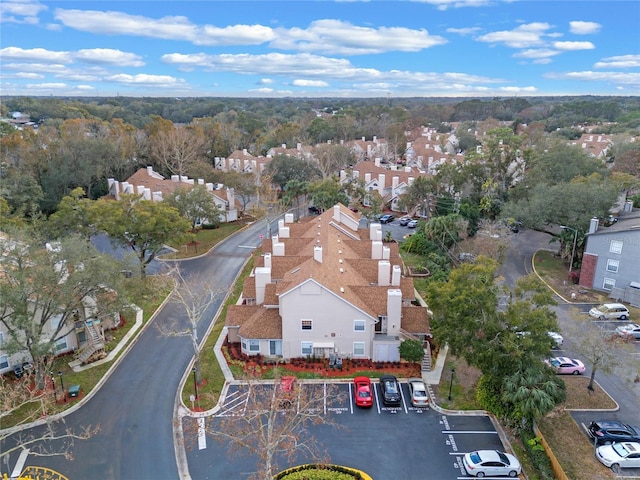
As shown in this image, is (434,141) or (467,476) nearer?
(467,476)

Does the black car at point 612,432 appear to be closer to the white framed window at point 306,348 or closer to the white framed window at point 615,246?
the white framed window at point 306,348

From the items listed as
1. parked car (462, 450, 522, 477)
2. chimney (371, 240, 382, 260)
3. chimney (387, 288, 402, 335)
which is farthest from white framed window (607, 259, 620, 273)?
parked car (462, 450, 522, 477)

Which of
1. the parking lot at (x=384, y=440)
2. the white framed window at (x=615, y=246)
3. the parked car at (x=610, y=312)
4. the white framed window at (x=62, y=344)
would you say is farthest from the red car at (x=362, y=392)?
the white framed window at (x=615, y=246)

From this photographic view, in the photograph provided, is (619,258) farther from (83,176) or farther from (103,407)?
(83,176)

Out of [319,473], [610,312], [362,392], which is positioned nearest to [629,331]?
[610,312]

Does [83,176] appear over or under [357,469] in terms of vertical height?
over

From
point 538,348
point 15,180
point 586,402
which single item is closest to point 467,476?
point 538,348
